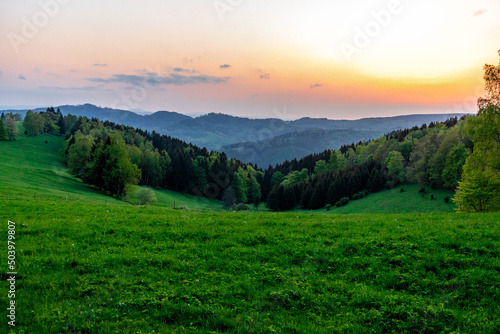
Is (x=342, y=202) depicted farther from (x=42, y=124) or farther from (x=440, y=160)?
(x=42, y=124)

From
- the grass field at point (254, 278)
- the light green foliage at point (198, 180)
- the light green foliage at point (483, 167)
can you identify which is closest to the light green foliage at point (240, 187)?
the light green foliage at point (198, 180)

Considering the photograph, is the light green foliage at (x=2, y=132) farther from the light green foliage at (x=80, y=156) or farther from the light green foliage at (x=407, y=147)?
the light green foliage at (x=407, y=147)

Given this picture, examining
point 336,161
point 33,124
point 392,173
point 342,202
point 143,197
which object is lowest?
point 342,202

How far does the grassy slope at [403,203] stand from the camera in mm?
70963

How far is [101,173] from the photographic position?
67.6 metres

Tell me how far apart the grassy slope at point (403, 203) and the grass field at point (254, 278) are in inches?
2504

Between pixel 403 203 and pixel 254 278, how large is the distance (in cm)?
8039

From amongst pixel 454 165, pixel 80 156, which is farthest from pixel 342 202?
pixel 80 156

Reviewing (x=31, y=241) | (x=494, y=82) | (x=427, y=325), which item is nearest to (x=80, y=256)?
(x=31, y=241)

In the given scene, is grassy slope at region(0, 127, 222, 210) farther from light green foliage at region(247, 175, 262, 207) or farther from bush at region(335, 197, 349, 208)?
bush at region(335, 197, 349, 208)

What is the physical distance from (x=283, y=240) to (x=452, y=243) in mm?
7876

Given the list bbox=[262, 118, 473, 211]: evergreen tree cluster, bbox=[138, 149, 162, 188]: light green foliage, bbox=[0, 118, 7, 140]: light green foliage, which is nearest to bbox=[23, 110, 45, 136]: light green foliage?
bbox=[0, 118, 7, 140]: light green foliage

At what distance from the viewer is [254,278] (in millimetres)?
10352

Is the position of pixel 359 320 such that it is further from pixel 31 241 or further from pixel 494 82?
pixel 494 82
